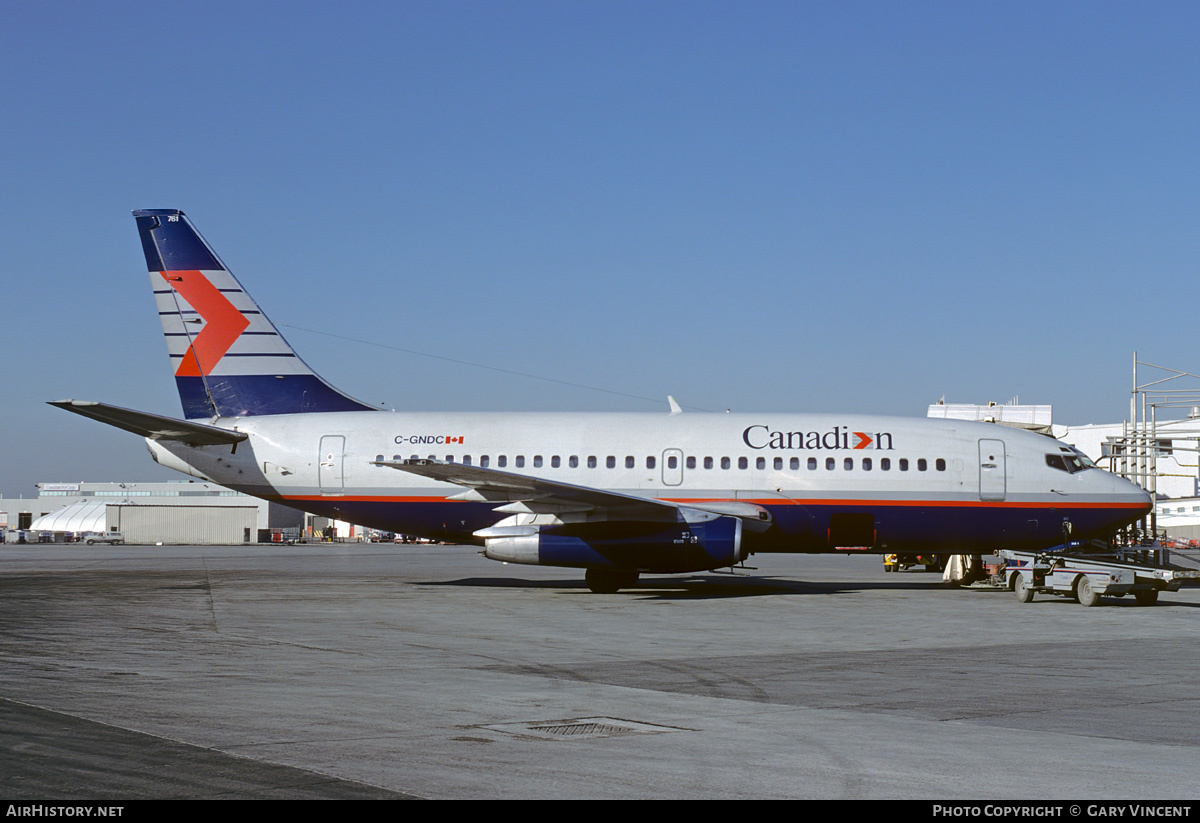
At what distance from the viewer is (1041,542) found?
27031 mm

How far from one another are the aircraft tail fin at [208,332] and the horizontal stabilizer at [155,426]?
1323 millimetres

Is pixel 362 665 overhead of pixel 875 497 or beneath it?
beneath

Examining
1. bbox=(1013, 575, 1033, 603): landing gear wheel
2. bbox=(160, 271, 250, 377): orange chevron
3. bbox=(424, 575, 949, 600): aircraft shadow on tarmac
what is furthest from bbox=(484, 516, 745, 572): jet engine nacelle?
bbox=(160, 271, 250, 377): orange chevron

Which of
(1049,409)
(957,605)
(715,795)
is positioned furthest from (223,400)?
(1049,409)

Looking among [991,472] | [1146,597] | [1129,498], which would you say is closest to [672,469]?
[991,472]

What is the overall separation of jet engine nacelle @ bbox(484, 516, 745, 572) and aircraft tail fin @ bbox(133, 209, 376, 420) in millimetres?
8046

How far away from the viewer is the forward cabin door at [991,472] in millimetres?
26703

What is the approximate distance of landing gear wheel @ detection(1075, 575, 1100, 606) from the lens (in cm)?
2347

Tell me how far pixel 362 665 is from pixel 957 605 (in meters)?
15.0

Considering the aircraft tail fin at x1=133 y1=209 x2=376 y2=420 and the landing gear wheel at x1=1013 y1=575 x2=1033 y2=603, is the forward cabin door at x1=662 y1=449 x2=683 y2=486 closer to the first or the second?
the landing gear wheel at x1=1013 y1=575 x2=1033 y2=603
